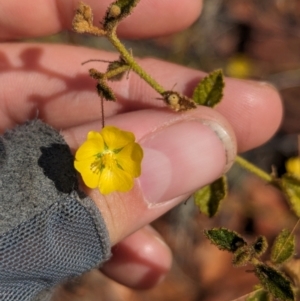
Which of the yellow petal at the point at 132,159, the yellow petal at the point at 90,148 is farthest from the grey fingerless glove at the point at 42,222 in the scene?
the yellow petal at the point at 132,159

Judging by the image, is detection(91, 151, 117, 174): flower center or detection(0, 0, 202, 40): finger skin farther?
detection(0, 0, 202, 40): finger skin

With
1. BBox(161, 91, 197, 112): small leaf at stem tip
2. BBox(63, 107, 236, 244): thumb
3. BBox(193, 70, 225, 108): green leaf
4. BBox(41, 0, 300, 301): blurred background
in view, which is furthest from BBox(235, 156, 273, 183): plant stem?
BBox(41, 0, 300, 301): blurred background

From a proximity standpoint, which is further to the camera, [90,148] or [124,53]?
[90,148]

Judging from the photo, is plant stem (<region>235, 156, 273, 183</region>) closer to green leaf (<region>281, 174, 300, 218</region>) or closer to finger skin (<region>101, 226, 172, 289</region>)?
green leaf (<region>281, 174, 300, 218</region>)

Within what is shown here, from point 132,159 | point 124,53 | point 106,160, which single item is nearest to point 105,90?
point 124,53

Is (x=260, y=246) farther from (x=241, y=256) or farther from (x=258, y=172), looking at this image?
(x=258, y=172)

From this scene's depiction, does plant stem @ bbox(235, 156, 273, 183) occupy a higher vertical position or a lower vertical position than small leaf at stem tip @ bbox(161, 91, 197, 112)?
lower

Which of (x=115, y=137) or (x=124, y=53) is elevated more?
(x=124, y=53)
